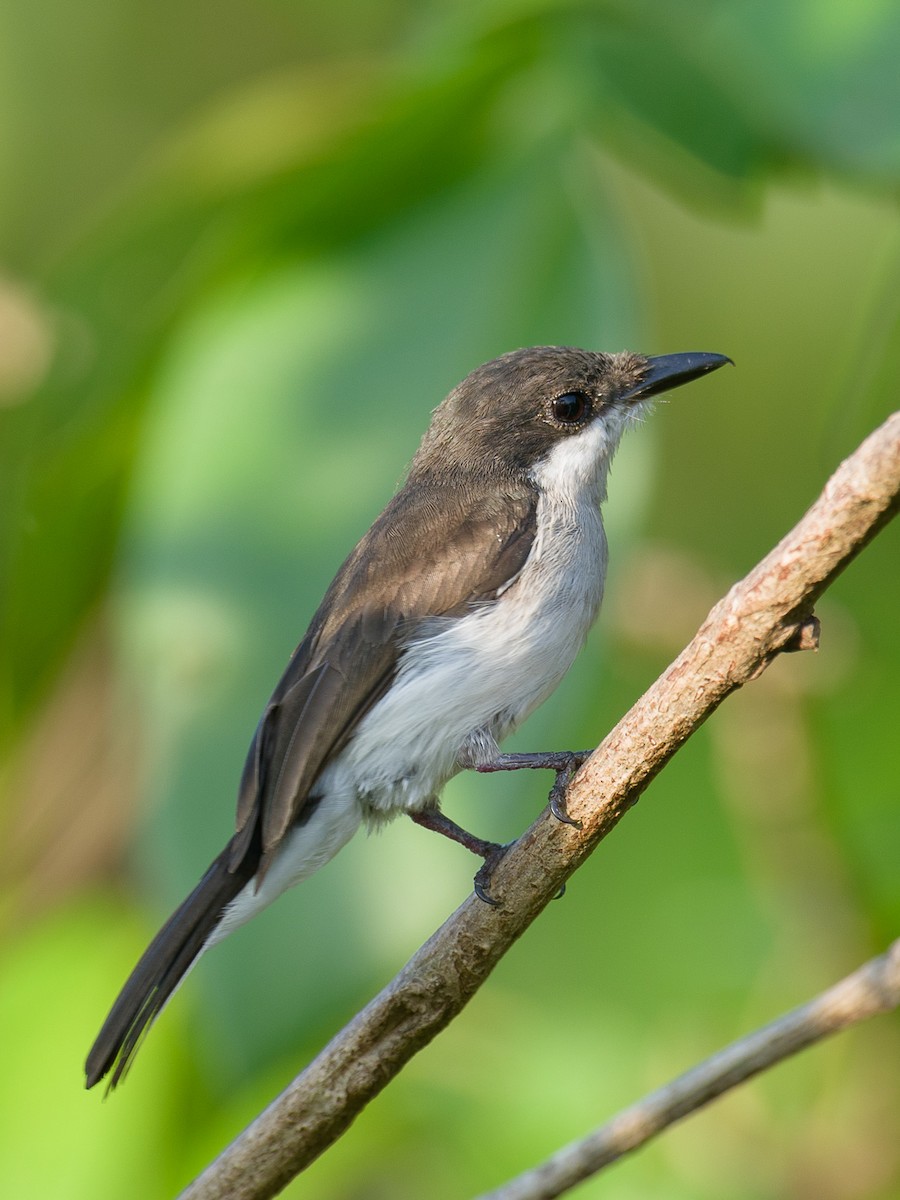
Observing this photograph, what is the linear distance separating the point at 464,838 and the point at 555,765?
0.42 meters

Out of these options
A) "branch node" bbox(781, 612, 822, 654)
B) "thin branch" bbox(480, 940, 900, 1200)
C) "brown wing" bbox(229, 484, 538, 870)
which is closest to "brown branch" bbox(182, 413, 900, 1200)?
"branch node" bbox(781, 612, 822, 654)

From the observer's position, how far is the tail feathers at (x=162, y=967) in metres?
2.36

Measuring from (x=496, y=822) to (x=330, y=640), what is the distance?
0.44 m

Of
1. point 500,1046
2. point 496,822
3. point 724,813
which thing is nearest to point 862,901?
point 724,813

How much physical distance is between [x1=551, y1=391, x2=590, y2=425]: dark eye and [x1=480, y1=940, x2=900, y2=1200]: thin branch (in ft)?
5.12

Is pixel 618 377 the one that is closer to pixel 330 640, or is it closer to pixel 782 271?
pixel 330 640

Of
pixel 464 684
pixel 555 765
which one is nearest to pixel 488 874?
pixel 555 765

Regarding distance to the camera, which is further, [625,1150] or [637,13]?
[637,13]

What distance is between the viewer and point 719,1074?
1896 mm

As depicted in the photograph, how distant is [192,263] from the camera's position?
140 inches

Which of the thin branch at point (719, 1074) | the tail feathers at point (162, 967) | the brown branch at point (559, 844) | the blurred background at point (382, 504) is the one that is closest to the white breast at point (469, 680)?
the blurred background at point (382, 504)

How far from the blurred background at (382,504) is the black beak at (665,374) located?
4.0 inches

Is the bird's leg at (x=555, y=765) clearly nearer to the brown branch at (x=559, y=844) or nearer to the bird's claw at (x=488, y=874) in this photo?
the brown branch at (x=559, y=844)

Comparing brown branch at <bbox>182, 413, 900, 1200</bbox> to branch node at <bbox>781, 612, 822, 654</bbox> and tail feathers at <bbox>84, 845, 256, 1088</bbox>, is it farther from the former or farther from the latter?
tail feathers at <bbox>84, 845, 256, 1088</bbox>
